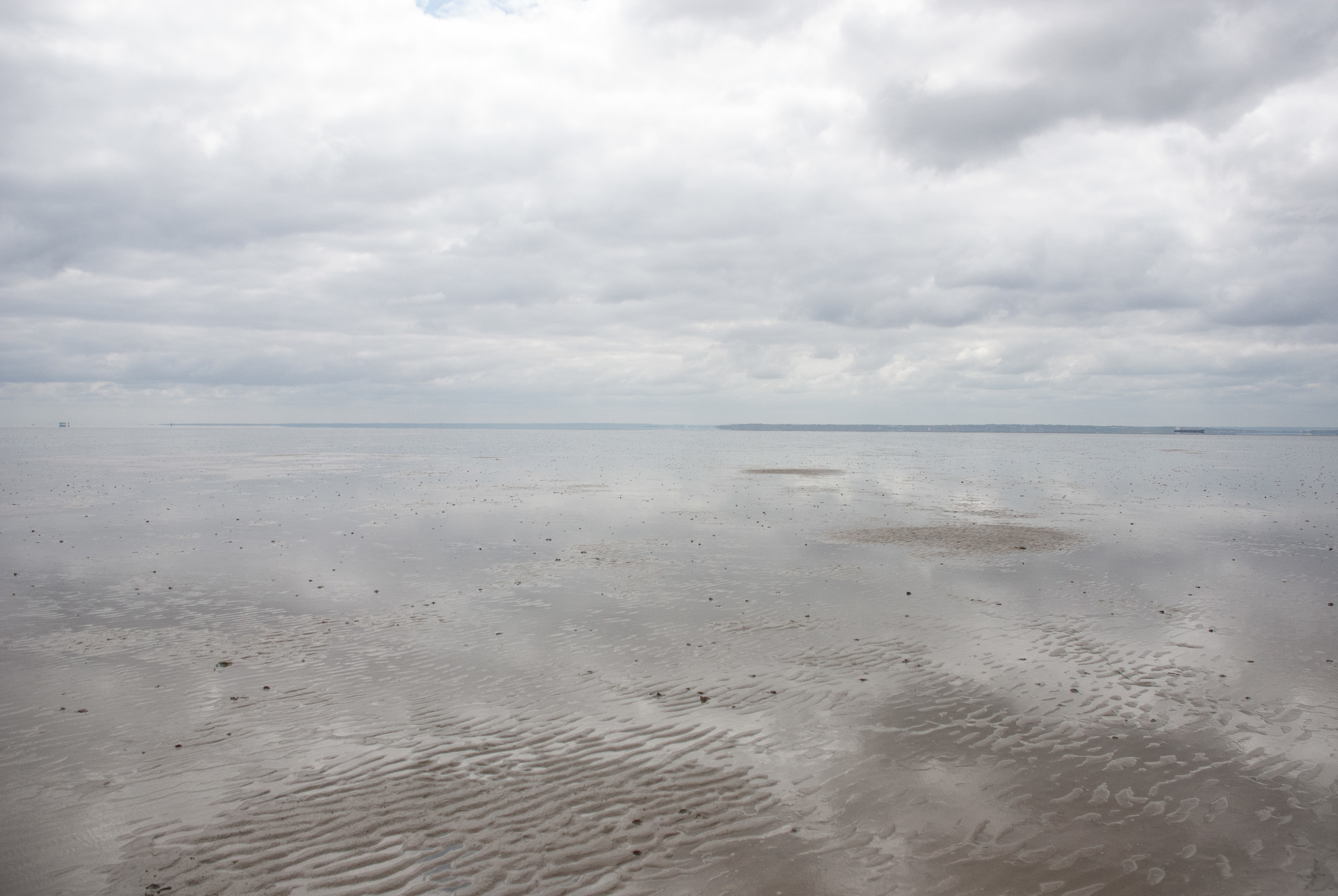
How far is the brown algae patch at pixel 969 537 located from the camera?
24578 mm

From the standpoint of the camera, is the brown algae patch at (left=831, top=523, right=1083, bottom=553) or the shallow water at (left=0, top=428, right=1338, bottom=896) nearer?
the shallow water at (left=0, top=428, right=1338, bottom=896)

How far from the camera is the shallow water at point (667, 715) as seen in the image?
712 centimetres

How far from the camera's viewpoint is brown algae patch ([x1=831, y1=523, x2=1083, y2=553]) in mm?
24578

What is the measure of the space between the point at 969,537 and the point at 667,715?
771 inches

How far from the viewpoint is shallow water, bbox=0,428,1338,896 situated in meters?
7.12

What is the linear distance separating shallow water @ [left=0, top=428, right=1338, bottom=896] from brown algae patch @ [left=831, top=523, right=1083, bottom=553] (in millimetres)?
328

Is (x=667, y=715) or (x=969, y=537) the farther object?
(x=969, y=537)

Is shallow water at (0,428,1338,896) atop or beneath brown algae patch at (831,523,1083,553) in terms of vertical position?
beneath

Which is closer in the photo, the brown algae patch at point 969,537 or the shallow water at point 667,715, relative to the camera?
the shallow water at point 667,715

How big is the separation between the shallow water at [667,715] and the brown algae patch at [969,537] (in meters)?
0.33

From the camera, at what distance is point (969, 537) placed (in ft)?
87.7

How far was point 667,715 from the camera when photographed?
1056 cm

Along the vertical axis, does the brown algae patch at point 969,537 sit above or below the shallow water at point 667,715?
above

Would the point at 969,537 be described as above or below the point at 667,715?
above
